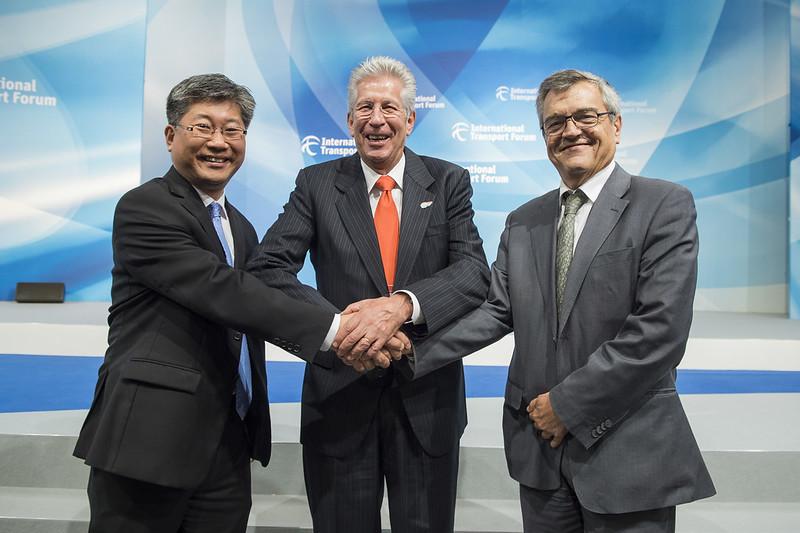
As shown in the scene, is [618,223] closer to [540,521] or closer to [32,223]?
[540,521]

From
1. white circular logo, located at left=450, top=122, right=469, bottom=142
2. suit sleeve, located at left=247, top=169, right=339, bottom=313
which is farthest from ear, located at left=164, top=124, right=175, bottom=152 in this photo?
white circular logo, located at left=450, top=122, right=469, bottom=142

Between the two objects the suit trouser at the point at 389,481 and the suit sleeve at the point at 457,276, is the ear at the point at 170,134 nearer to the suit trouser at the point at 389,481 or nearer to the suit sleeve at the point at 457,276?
the suit sleeve at the point at 457,276

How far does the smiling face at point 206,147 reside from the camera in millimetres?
1876

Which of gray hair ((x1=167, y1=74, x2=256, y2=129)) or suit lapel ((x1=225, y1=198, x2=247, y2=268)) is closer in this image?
gray hair ((x1=167, y1=74, x2=256, y2=129))

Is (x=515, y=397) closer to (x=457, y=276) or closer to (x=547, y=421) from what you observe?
(x=547, y=421)

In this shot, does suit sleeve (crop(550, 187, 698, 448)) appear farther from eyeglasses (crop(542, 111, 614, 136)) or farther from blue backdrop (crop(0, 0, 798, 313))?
blue backdrop (crop(0, 0, 798, 313))

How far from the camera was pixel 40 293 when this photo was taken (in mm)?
7676

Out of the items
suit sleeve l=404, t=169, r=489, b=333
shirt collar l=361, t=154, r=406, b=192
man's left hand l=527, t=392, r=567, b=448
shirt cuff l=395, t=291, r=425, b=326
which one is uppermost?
shirt collar l=361, t=154, r=406, b=192

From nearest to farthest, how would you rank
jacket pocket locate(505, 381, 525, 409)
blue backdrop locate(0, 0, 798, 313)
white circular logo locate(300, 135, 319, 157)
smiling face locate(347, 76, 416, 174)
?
jacket pocket locate(505, 381, 525, 409) → smiling face locate(347, 76, 416, 174) → blue backdrop locate(0, 0, 798, 313) → white circular logo locate(300, 135, 319, 157)

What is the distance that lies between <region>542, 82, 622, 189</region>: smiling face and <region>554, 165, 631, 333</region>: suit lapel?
10cm

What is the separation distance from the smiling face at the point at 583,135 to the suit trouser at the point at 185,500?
121cm

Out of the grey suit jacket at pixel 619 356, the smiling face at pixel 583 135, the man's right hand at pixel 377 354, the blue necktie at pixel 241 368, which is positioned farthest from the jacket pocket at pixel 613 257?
the blue necktie at pixel 241 368

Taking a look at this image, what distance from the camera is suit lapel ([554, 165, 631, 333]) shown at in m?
1.71

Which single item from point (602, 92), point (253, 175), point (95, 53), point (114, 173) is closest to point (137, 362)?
point (602, 92)
